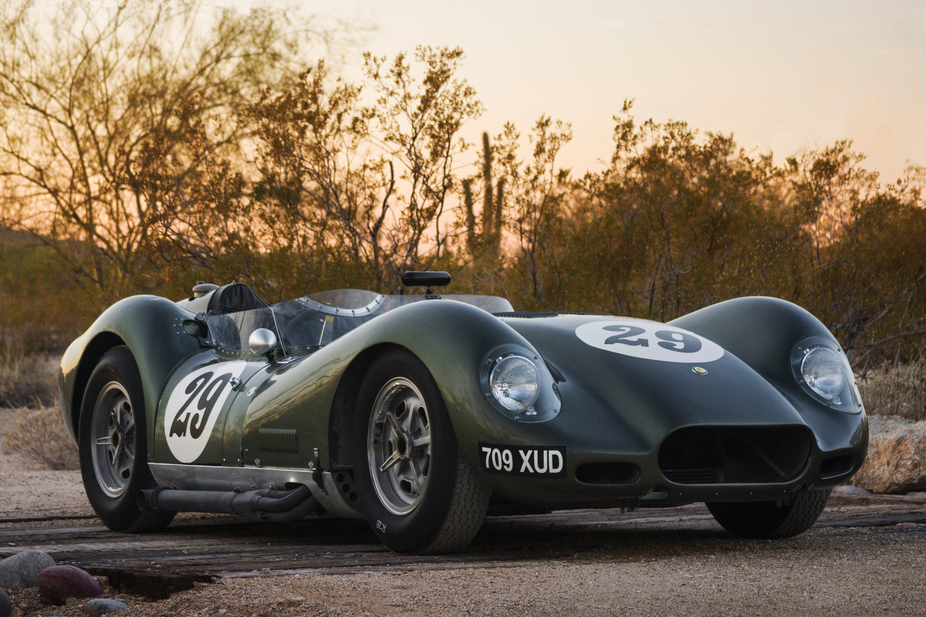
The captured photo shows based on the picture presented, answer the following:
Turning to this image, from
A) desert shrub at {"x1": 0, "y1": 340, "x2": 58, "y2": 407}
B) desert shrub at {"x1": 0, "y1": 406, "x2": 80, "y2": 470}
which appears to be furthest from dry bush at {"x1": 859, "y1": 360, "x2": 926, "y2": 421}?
desert shrub at {"x1": 0, "y1": 340, "x2": 58, "y2": 407}

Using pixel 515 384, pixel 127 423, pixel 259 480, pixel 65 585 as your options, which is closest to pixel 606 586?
pixel 515 384

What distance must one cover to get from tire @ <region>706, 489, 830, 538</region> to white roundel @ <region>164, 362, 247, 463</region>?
2.63 meters

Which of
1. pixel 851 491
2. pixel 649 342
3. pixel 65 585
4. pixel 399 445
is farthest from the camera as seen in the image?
pixel 851 491

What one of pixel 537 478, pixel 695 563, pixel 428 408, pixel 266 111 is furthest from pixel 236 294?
pixel 266 111

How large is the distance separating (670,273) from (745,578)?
8.93 m

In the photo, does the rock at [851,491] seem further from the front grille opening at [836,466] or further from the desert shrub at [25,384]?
the desert shrub at [25,384]

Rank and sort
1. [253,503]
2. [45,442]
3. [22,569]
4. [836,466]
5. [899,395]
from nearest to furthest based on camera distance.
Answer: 1. [22,569]
2. [836,466]
3. [253,503]
4. [899,395]
5. [45,442]

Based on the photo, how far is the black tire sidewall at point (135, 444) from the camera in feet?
19.6

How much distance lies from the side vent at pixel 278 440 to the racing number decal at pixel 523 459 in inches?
46.3

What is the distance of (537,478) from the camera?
13.3 feet

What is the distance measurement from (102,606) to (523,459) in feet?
5.16

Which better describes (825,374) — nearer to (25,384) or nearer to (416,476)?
(416,476)

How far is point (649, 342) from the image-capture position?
15.5 feet

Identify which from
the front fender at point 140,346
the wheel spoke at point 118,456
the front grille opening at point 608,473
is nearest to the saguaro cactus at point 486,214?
the front fender at point 140,346
